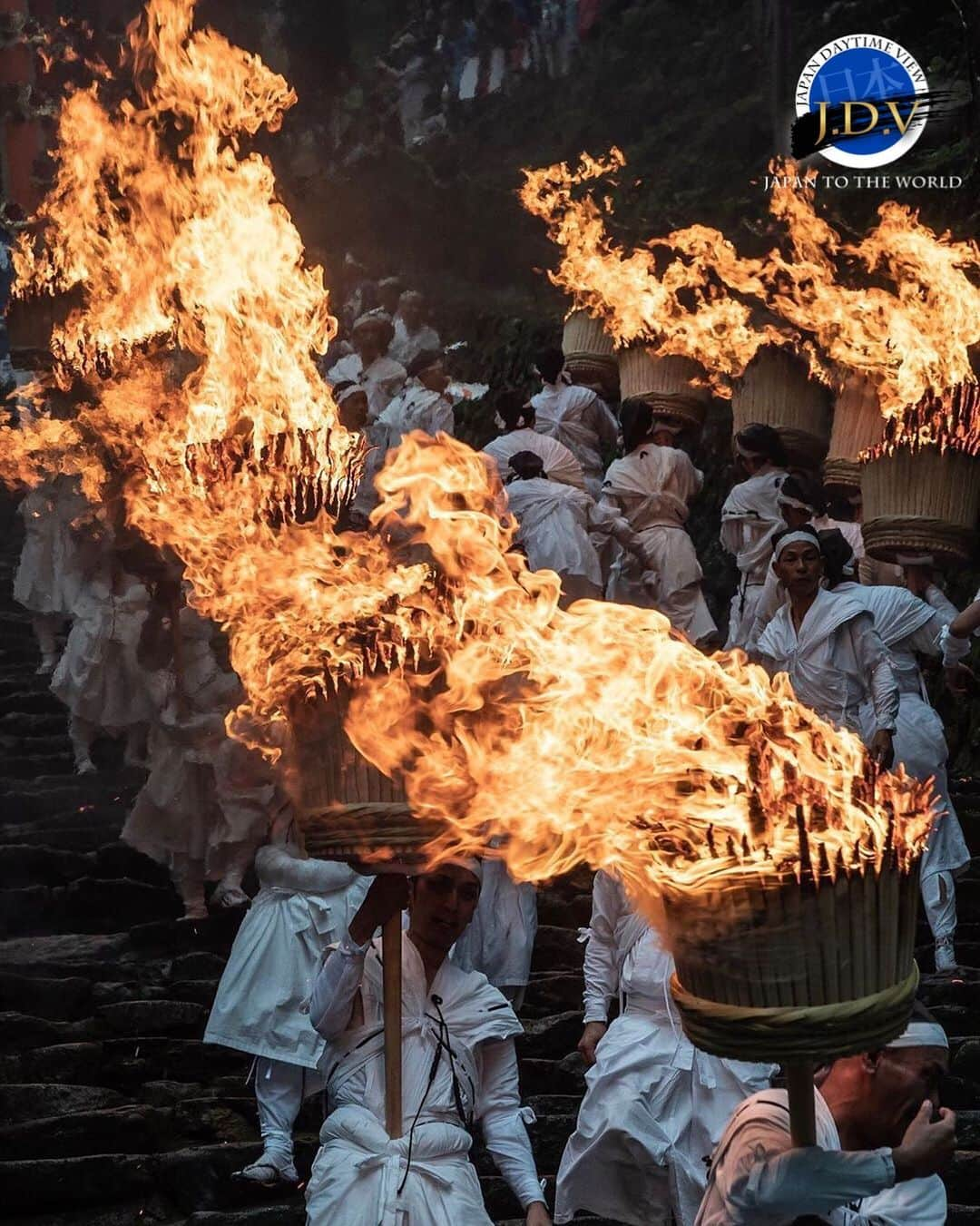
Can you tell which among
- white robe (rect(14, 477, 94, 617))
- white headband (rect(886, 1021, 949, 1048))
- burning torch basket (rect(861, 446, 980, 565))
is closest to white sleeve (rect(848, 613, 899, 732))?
burning torch basket (rect(861, 446, 980, 565))

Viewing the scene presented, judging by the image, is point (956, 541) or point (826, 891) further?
point (956, 541)

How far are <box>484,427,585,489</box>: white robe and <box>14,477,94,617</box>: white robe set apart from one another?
4231mm

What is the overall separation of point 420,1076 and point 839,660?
12.8 feet

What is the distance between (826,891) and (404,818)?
1.26 m

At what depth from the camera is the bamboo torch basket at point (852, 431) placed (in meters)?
10.5

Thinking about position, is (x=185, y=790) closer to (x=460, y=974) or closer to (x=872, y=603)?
(x=872, y=603)

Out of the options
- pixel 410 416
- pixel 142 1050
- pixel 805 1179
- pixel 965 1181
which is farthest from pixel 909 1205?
pixel 410 416

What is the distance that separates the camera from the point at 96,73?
21.5 metres

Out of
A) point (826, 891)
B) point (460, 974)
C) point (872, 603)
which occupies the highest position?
point (872, 603)

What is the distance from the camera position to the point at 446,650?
457 centimetres

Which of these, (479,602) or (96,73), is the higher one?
(96,73)

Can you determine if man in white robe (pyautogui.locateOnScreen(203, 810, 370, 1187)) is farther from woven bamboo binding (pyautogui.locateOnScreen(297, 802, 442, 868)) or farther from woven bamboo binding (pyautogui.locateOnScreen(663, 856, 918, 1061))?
woven bamboo binding (pyautogui.locateOnScreen(663, 856, 918, 1061))

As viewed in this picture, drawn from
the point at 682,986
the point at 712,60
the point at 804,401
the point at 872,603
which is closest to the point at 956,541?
the point at 872,603

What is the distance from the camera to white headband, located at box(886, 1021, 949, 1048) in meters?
3.72
